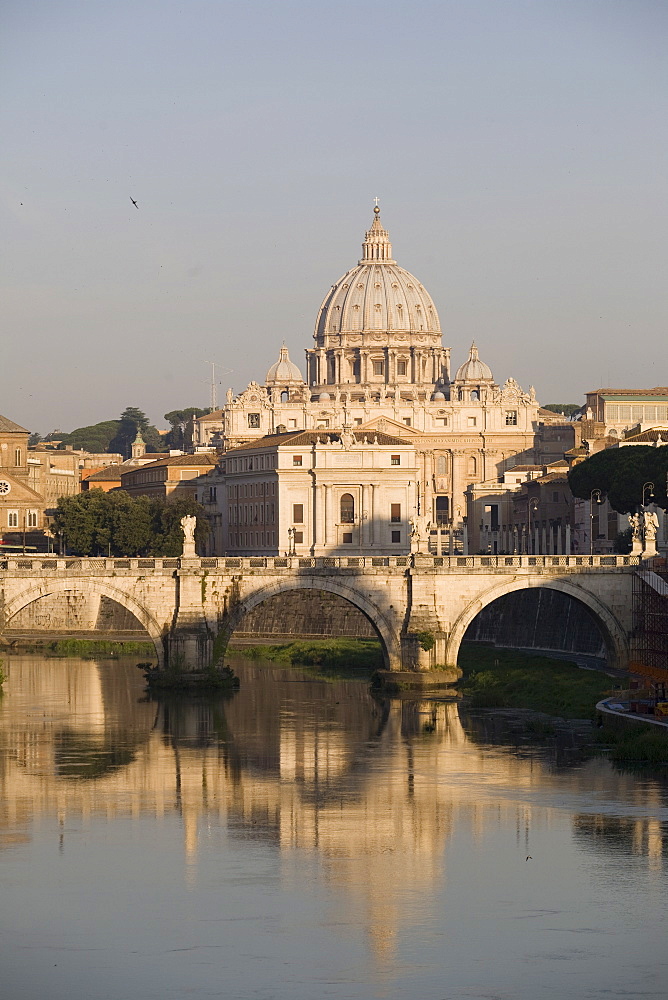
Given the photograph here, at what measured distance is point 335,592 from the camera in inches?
2506

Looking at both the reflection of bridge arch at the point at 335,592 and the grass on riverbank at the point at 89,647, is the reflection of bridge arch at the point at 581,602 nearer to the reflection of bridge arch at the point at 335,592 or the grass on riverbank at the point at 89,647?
the reflection of bridge arch at the point at 335,592

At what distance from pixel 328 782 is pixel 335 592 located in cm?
1829

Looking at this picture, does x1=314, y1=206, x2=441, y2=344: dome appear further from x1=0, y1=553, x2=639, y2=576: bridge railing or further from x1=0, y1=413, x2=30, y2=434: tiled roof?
x1=0, y1=553, x2=639, y2=576: bridge railing

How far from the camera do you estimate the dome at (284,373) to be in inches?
6954

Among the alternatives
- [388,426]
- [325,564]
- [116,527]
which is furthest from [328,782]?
[388,426]

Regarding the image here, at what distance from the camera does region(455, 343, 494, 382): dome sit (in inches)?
6969

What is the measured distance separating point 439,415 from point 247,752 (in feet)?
351

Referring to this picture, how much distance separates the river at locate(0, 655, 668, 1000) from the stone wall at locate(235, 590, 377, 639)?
27.7 m

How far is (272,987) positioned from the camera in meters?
28.9

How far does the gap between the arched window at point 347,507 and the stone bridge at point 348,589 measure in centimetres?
4645

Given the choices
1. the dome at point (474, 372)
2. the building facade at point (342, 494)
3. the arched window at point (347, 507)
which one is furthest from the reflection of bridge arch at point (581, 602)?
the dome at point (474, 372)

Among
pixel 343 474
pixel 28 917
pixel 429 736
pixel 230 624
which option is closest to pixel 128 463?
pixel 343 474

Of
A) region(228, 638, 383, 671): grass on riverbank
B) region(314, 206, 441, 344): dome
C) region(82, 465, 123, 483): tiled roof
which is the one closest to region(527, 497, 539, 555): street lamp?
region(228, 638, 383, 671): grass on riverbank

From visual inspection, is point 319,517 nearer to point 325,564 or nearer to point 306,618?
point 306,618
